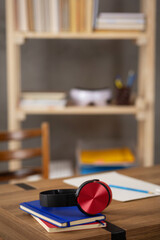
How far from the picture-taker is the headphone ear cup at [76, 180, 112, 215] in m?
1.03

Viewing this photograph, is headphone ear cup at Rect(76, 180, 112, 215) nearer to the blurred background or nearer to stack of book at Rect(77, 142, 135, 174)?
stack of book at Rect(77, 142, 135, 174)

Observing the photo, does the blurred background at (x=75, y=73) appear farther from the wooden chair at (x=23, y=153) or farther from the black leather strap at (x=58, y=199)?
the black leather strap at (x=58, y=199)

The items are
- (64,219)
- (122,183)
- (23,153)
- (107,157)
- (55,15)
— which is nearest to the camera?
(64,219)

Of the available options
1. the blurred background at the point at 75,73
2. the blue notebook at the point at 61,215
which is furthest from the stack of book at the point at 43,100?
the blue notebook at the point at 61,215

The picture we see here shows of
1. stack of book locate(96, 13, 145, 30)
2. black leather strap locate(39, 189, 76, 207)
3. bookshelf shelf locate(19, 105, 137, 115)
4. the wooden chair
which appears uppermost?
stack of book locate(96, 13, 145, 30)

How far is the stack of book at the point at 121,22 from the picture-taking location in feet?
8.54

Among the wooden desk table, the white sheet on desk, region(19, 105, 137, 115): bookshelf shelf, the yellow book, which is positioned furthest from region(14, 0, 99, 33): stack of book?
the wooden desk table

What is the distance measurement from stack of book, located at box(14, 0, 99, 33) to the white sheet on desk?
1290mm

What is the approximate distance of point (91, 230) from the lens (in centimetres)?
101

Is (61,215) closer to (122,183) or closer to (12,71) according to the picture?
(122,183)

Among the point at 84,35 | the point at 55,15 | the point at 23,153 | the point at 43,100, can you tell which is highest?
the point at 55,15

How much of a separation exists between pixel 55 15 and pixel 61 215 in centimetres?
179

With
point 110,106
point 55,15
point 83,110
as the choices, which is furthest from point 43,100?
point 55,15

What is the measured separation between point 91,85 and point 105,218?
7.14 feet
